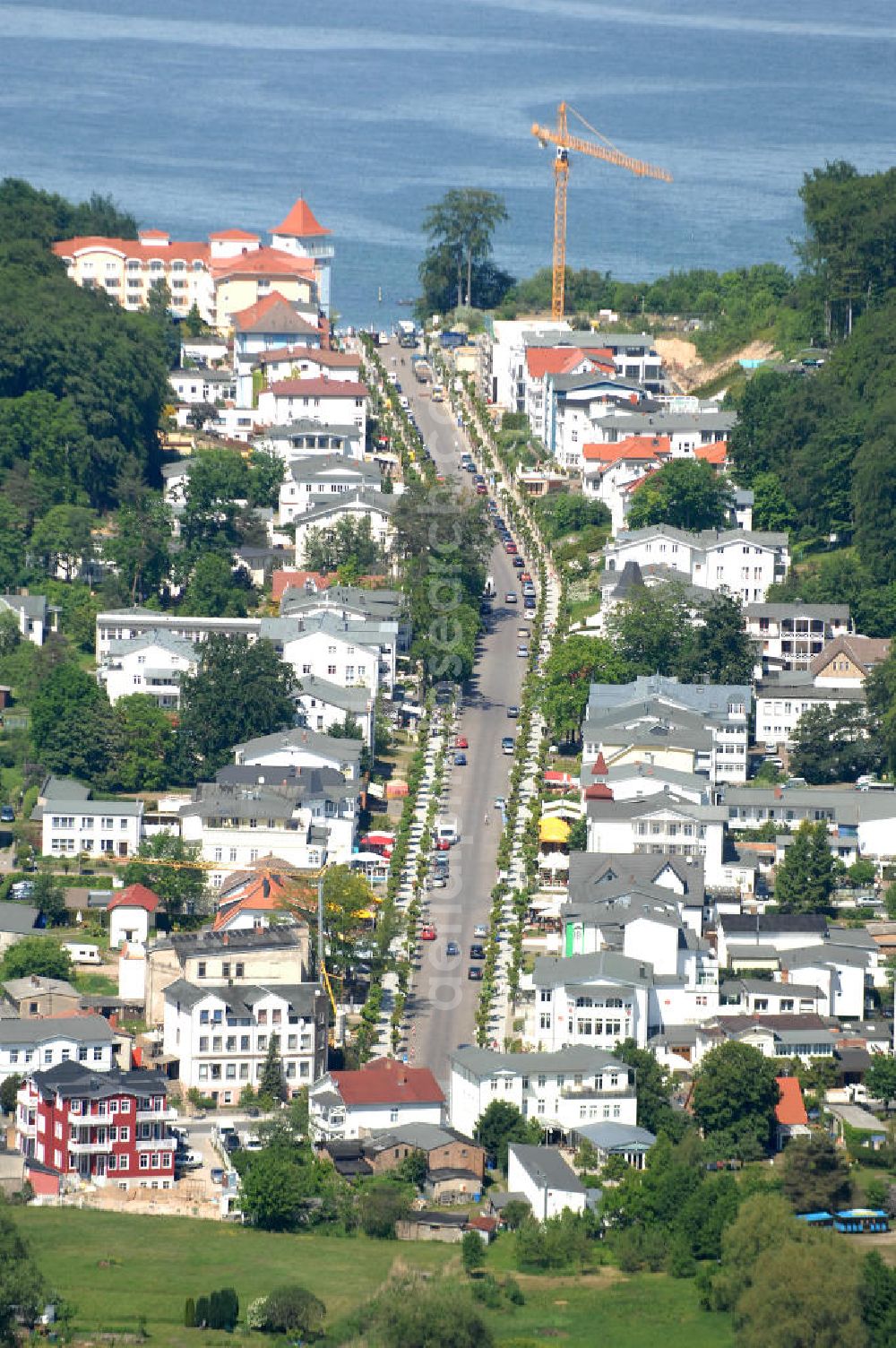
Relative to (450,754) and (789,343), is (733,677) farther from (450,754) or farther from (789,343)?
(789,343)

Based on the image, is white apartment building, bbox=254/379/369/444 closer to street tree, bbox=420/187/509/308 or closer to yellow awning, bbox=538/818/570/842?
street tree, bbox=420/187/509/308

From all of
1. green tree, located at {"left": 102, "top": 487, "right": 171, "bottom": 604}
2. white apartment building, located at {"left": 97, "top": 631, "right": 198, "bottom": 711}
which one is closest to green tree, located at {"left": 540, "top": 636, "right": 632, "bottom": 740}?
white apartment building, located at {"left": 97, "top": 631, "right": 198, "bottom": 711}

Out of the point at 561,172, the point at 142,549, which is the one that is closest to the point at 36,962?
the point at 142,549

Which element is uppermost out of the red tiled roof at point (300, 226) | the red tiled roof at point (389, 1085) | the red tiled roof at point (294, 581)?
the red tiled roof at point (300, 226)

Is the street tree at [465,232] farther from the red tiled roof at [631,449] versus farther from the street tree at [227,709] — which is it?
the street tree at [227,709]

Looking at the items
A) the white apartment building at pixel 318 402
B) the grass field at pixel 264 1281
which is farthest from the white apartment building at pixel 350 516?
the grass field at pixel 264 1281

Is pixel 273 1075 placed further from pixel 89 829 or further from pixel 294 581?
pixel 294 581

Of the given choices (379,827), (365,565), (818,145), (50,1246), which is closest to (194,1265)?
(50,1246)
